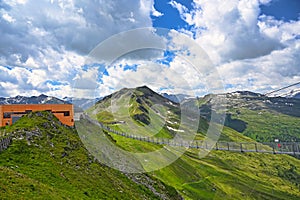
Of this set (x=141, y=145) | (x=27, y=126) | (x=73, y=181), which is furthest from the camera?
(x=141, y=145)

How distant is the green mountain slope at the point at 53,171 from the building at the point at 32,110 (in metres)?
7.36

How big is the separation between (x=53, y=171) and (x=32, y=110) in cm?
3301

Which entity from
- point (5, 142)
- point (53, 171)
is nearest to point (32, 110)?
point (5, 142)

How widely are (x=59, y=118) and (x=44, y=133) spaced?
16.7 metres

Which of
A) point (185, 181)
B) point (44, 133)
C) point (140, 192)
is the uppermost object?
point (44, 133)

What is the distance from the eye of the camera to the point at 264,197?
162000 mm

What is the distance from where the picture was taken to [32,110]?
6262 centimetres

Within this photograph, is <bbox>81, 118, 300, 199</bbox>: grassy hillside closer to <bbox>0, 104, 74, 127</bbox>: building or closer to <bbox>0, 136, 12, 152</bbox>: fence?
<bbox>0, 104, 74, 127</bbox>: building

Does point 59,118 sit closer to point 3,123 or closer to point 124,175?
point 3,123

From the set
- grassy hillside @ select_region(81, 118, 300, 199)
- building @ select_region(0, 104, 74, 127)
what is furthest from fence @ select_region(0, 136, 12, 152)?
grassy hillside @ select_region(81, 118, 300, 199)

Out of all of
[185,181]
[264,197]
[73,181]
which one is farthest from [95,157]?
[264,197]

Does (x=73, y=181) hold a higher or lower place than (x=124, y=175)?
higher

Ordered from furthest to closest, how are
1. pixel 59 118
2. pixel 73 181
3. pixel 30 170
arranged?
1. pixel 59 118
2. pixel 73 181
3. pixel 30 170

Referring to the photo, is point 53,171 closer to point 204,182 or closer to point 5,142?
point 5,142
